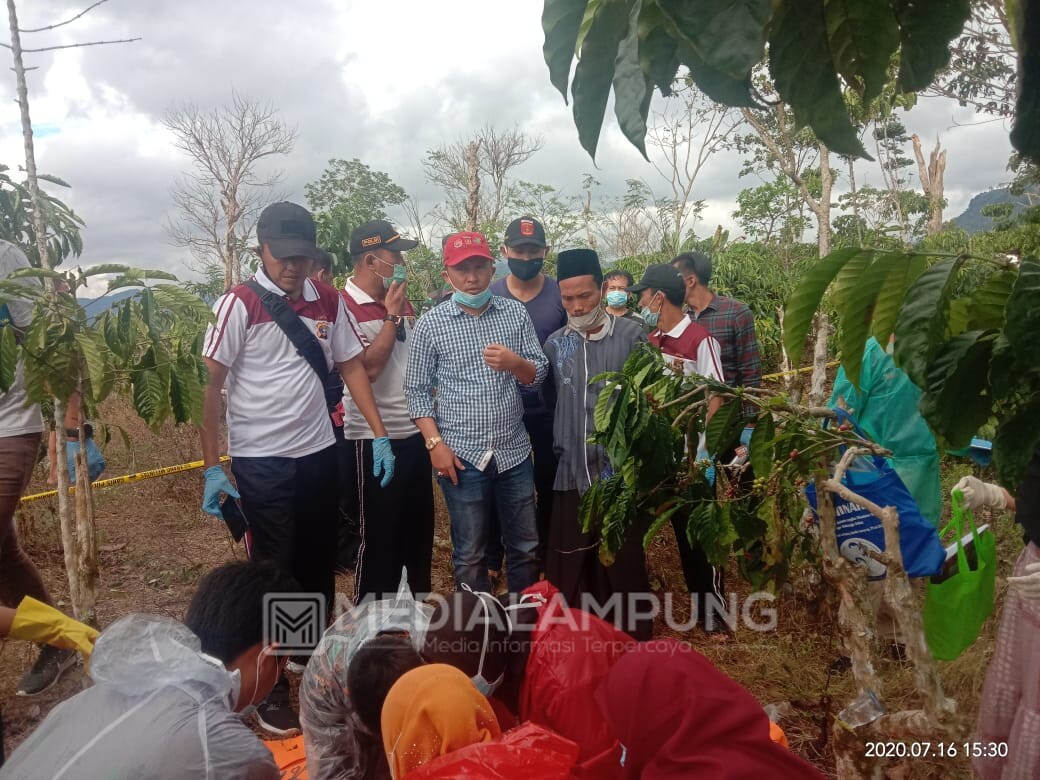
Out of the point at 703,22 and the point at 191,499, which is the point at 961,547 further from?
the point at 191,499

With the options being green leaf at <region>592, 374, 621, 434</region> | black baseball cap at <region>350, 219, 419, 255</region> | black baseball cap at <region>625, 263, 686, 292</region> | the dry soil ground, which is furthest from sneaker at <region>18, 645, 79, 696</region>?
black baseball cap at <region>625, 263, 686, 292</region>

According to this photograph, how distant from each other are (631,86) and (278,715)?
2.44 meters

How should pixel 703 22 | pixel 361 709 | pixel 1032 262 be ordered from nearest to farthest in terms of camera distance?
pixel 703 22 → pixel 1032 262 → pixel 361 709

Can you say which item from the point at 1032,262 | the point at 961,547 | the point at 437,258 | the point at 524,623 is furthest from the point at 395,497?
the point at 437,258

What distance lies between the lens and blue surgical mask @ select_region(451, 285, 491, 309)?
2.94m

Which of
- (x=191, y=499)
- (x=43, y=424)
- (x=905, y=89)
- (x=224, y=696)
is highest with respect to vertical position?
(x=905, y=89)

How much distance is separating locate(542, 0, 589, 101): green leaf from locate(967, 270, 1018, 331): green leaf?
1.96 ft

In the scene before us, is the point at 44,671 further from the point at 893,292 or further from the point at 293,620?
the point at 893,292

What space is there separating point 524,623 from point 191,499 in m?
4.05

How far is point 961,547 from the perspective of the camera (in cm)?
191

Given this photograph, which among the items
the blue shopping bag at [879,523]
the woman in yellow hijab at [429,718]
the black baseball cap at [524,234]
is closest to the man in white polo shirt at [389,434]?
the black baseball cap at [524,234]

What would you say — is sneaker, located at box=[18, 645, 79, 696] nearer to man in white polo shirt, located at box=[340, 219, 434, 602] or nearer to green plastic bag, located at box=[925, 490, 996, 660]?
man in white polo shirt, located at box=[340, 219, 434, 602]

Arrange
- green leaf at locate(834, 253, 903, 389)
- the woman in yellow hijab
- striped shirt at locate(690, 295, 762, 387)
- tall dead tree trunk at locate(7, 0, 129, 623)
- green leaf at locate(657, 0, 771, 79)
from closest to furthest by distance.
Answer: green leaf at locate(657, 0, 771, 79)
green leaf at locate(834, 253, 903, 389)
the woman in yellow hijab
tall dead tree trunk at locate(7, 0, 129, 623)
striped shirt at locate(690, 295, 762, 387)

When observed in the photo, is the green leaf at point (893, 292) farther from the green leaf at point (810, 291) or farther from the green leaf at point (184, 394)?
the green leaf at point (184, 394)
